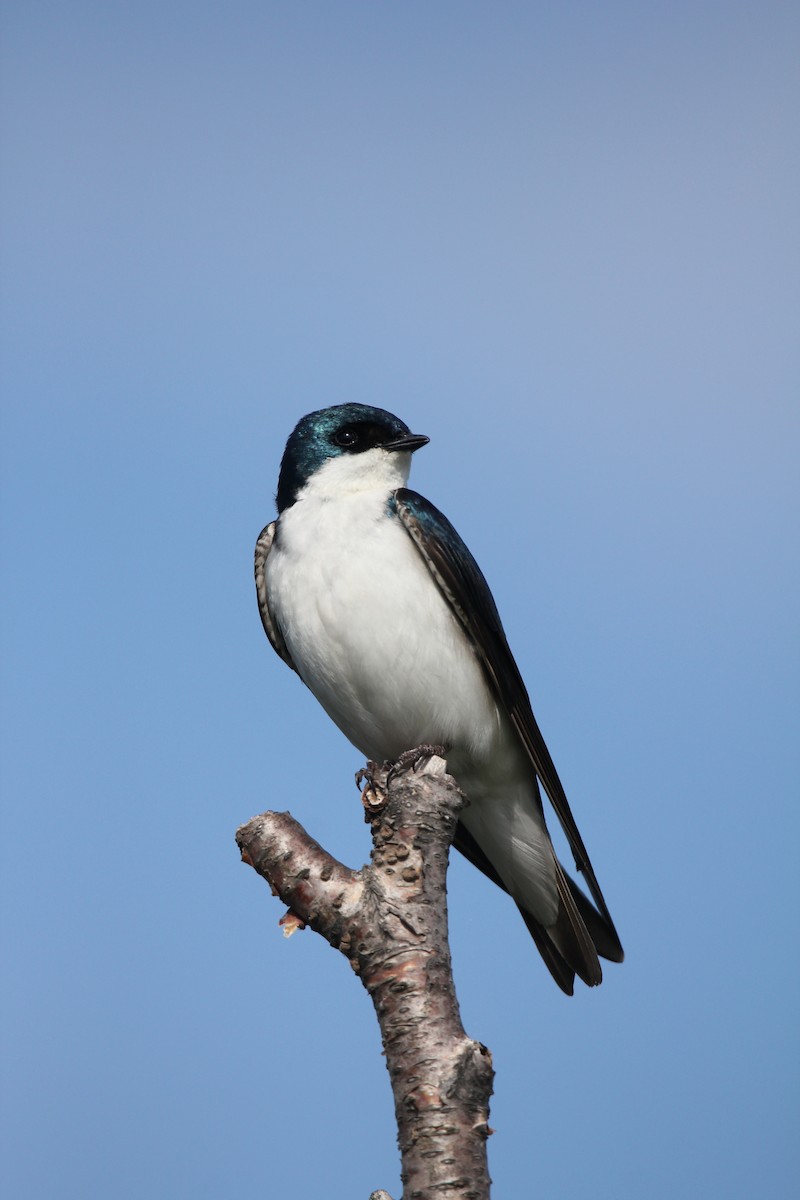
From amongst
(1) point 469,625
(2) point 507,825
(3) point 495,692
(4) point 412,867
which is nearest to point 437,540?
(1) point 469,625

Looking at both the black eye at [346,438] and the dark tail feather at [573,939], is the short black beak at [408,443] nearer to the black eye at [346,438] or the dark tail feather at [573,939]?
the black eye at [346,438]

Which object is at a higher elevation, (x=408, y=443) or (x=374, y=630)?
(x=408, y=443)

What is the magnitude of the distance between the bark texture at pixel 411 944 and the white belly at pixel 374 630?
1.03m

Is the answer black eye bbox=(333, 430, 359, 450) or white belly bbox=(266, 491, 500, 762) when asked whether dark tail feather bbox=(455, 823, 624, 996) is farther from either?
black eye bbox=(333, 430, 359, 450)

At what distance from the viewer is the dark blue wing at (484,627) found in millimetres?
5668

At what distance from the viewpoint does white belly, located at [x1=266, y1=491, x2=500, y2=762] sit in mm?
5465

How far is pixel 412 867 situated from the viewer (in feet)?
13.0

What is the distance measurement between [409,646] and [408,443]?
3.80ft

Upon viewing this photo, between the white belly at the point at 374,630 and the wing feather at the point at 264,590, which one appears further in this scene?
the wing feather at the point at 264,590

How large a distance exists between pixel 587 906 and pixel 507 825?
59 cm

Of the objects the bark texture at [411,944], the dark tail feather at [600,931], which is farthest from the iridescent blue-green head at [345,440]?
the dark tail feather at [600,931]

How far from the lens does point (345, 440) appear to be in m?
6.21

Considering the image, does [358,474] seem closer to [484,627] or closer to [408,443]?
[408,443]

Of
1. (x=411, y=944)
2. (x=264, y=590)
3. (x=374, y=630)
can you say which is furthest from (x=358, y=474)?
(x=411, y=944)
